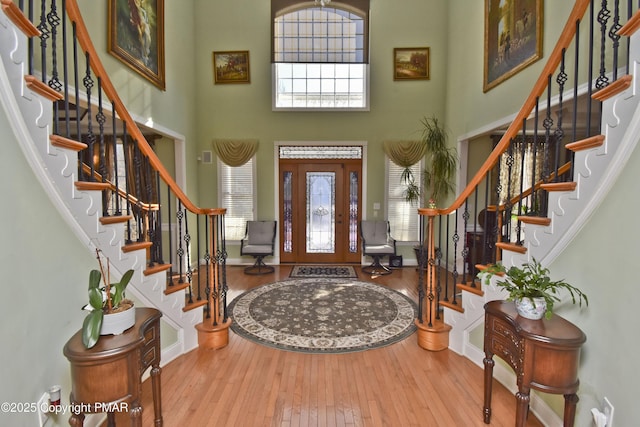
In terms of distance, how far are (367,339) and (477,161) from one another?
13.3 ft

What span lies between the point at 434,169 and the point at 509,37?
2151mm

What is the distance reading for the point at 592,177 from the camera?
1.71 metres

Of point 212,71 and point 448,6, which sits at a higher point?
point 448,6

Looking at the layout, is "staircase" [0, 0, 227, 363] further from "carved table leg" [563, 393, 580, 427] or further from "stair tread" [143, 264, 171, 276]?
"carved table leg" [563, 393, 580, 427]

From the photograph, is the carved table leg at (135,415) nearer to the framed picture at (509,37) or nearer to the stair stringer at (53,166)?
the stair stringer at (53,166)

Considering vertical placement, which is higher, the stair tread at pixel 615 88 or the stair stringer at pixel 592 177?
the stair tread at pixel 615 88

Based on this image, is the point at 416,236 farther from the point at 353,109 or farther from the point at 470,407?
the point at 470,407

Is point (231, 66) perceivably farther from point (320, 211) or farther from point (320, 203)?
point (320, 211)

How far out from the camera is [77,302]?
1835mm

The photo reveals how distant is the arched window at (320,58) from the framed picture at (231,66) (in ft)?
1.88

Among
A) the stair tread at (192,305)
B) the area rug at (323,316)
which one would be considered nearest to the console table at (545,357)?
the area rug at (323,316)

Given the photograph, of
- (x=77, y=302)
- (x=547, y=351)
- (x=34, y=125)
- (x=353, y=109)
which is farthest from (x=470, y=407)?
(x=353, y=109)

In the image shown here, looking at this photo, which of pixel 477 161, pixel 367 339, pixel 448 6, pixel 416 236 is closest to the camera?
pixel 367 339

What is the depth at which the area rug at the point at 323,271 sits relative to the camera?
557 centimetres
